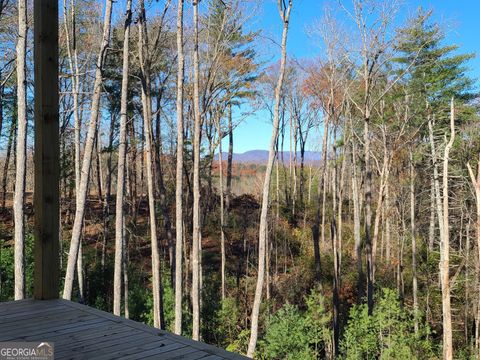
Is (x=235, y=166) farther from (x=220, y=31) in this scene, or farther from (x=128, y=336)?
(x=128, y=336)

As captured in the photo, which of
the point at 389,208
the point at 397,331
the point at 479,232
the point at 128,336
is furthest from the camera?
the point at 389,208

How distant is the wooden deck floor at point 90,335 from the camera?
1.47 m

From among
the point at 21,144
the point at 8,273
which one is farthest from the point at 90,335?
the point at 8,273

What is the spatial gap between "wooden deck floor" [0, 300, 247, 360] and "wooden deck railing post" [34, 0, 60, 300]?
211 millimetres

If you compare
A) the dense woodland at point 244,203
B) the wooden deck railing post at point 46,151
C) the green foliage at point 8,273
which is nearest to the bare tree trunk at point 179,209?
the dense woodland at point 244,203

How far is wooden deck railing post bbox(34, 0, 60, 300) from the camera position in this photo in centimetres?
210

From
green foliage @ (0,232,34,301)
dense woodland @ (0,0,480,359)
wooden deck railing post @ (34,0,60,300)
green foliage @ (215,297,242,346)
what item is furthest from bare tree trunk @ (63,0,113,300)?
green foliage @ (215,297,242,346)

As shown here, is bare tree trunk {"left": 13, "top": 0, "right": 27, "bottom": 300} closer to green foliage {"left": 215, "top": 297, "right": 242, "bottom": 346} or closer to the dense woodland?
the dense woodland

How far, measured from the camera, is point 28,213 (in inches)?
544

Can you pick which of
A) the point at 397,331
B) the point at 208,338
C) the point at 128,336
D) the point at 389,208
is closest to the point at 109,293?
the point at 208,338

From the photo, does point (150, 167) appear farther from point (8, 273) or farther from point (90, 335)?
point (90, 335)

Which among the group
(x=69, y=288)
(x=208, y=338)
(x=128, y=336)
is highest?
(x=128, y=336)

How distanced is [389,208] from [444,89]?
5.57m

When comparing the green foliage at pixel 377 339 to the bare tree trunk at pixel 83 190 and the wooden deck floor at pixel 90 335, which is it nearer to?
the bare tree trunk at pixel 83 190
